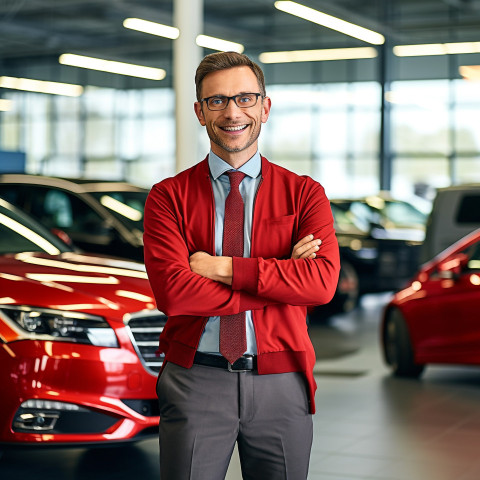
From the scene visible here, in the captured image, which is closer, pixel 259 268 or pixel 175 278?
pixel 259 268

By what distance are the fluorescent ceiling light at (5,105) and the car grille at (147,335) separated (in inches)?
1386

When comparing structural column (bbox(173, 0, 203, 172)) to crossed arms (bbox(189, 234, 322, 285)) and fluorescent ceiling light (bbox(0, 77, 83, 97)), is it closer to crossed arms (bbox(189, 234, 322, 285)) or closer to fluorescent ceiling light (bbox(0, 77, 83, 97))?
crossed arms (bbox(189, 234, 322, 285))

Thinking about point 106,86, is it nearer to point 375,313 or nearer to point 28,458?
point 375,313

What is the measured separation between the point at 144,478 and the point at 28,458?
896 mm

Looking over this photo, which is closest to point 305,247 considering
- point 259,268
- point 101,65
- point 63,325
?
point 259,268

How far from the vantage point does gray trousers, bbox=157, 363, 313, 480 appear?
9.82ft

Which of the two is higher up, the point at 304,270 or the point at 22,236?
the point at 304,270

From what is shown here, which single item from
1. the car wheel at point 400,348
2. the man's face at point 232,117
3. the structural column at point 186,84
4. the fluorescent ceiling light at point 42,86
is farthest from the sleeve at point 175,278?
the fluorescent ceiling light at point 42,86

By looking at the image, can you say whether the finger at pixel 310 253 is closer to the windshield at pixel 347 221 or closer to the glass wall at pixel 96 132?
the windshield at pixel 347 221

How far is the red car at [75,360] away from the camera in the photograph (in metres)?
5.16

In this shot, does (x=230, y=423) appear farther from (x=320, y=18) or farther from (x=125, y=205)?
(x=320, y=18)

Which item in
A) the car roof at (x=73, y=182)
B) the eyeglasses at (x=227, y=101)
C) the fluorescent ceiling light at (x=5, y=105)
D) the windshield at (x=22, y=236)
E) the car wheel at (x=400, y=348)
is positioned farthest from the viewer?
the fluorescent ceiling light at (x=5, y=105)

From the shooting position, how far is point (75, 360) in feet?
17.1

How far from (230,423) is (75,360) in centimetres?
234
